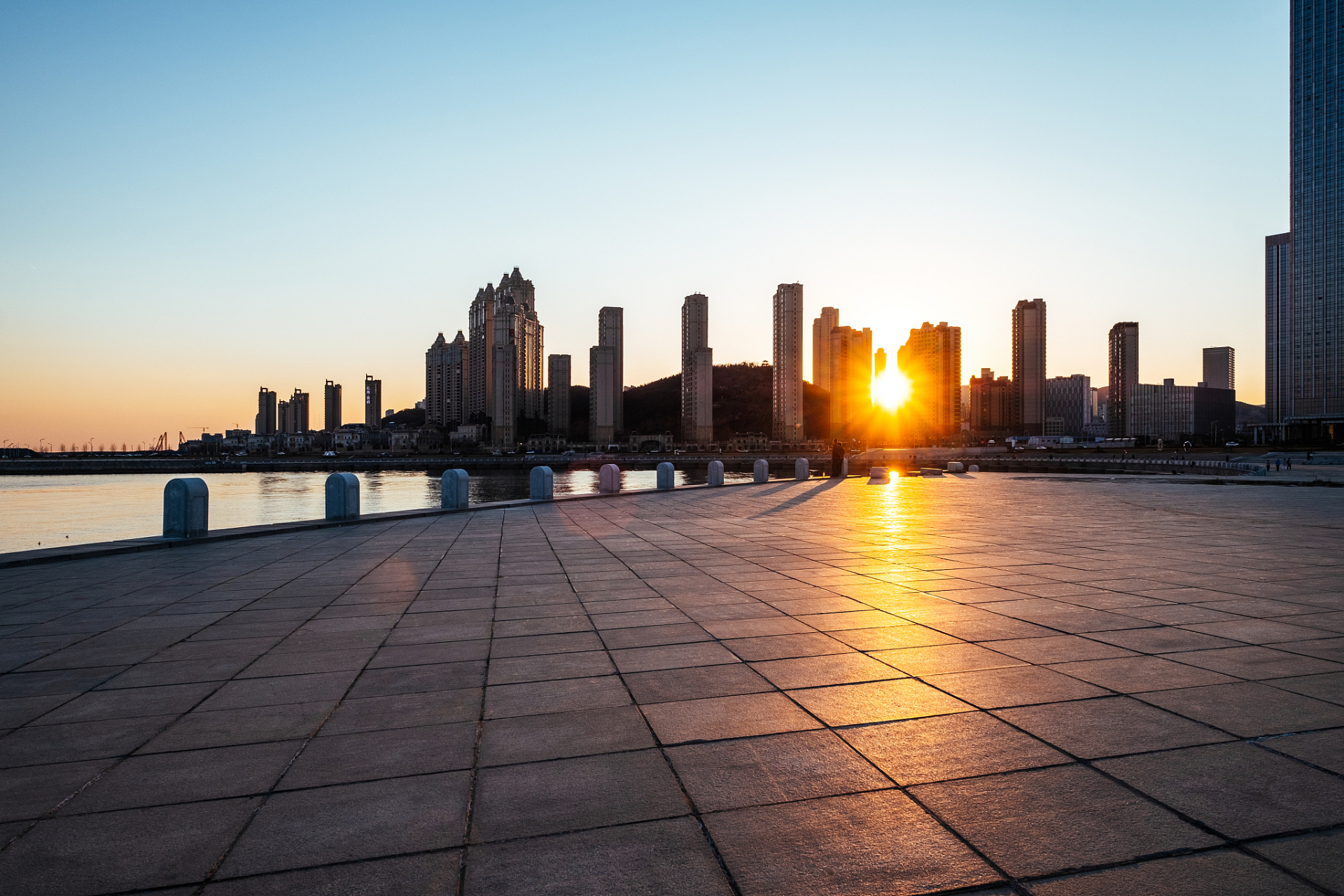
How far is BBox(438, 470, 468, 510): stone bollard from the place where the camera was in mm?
20406

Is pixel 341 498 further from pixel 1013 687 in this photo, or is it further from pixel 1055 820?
pixel 1055 820

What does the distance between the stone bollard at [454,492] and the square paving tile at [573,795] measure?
55.7ft

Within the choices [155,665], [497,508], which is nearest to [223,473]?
[497,508]

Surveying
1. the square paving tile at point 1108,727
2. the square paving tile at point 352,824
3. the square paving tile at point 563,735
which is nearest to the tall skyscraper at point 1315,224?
the square paving tile at point 1108,727

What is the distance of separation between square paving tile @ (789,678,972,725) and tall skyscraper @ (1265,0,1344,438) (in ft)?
564

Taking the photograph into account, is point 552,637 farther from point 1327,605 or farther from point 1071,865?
point 1327,605

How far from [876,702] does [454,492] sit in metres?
17.3

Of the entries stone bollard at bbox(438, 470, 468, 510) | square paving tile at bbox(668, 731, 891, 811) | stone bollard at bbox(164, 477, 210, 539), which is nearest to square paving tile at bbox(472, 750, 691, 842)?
square paving tile at bbox(668, 731, 891, 811)

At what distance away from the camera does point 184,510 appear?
1398 centimetres

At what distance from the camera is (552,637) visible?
6.82 meters

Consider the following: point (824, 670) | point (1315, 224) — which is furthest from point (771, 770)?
point (1315, 224)

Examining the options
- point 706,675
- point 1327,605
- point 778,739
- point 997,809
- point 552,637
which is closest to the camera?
point 997,809

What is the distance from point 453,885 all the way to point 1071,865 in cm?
247

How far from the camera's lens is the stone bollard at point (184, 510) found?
14016 millimetres
